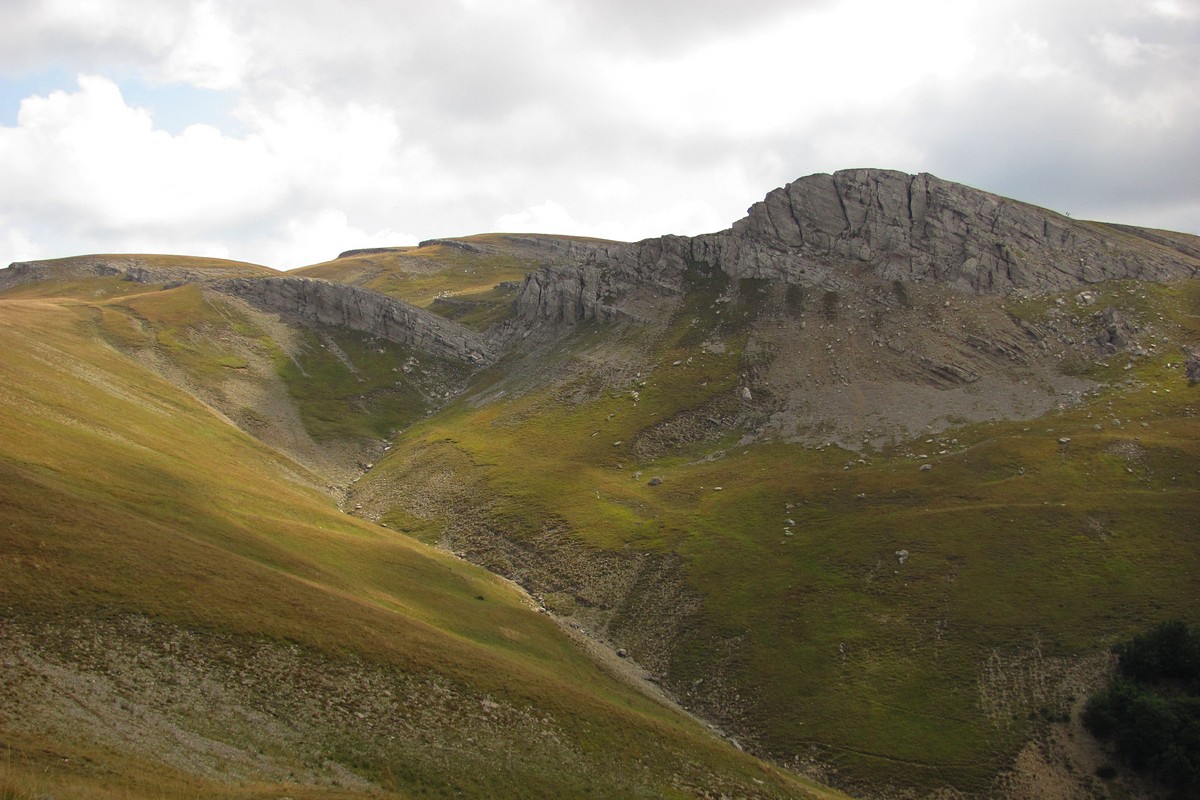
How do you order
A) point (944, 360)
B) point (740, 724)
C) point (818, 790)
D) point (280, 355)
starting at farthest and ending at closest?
point (280, 355), point (944, 360), point (740, 724), point (818, 790)

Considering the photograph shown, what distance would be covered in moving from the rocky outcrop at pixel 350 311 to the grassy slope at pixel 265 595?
306ft

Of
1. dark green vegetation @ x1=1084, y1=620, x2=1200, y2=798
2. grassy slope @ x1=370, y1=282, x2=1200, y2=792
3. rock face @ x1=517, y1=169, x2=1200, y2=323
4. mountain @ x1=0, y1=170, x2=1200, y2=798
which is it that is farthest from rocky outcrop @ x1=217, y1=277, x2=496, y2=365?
dark green vegetation @ x1=1084, y1=620, x2=1200, y2=798

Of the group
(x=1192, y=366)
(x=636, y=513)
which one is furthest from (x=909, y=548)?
(x=1192, y=366)

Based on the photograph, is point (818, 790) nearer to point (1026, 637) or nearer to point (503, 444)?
point (1026, 637)

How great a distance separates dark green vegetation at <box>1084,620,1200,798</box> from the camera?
174 feet

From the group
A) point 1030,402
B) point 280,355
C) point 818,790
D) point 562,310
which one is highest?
point 562,310

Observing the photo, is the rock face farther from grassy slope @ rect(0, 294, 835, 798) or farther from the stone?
grassy slope @ rect(0, 294, 835, 798)

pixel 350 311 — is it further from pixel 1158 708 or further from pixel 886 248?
pixel 1158 708

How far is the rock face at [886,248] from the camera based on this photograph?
141000mm

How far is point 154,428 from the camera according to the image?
94.6 meters

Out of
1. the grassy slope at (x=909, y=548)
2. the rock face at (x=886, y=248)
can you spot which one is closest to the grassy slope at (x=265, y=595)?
the grassy slope at (x=909, y=548)

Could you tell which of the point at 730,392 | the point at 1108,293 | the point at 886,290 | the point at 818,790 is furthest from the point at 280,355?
the point at 1108,293

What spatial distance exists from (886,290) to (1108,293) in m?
37.3

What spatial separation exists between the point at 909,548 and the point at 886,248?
88307mm
